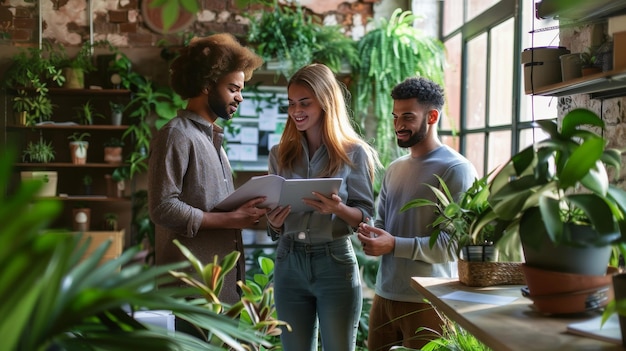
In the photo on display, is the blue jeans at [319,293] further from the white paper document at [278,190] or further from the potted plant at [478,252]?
the potted plant at [478,252]

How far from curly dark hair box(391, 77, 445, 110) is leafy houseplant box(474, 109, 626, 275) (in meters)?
1.23

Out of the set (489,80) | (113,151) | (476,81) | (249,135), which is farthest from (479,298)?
(113,151)

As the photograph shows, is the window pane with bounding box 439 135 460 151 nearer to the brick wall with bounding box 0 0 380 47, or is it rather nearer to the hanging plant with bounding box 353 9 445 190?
the hanging plant with bounding box 353 9 445 190

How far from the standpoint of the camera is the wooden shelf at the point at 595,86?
1.97m

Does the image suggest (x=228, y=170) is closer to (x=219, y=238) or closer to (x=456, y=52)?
(x=219, y=238)

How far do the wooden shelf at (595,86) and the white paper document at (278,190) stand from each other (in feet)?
2.60

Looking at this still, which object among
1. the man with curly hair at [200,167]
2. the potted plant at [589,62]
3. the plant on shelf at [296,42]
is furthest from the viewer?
the plant on shelf at [296,42]

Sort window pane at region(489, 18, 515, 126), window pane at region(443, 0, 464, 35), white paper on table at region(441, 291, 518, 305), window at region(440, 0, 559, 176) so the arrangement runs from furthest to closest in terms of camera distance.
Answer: window pane at region(443, 0, 464, 35), window pane at region(489, 18, 515, 126), window at region(440, 0, 559, 176), white paper on table at region(441, 291, 518, 305)

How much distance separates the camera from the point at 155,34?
18.7 feet

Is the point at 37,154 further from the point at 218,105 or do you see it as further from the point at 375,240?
the point at 375,240

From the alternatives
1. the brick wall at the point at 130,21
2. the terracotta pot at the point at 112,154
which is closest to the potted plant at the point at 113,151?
the terracotta pot at the point at 112,154

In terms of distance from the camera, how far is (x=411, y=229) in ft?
8.43

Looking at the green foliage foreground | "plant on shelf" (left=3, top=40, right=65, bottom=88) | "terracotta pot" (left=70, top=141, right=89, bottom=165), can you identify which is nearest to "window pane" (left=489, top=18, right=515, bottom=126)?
the green foliage foreground

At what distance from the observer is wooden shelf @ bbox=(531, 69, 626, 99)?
1970 millimetres
